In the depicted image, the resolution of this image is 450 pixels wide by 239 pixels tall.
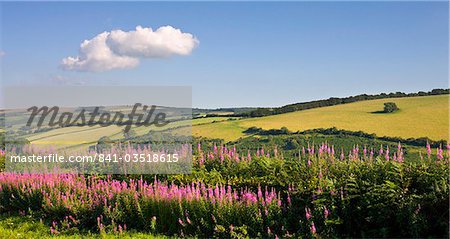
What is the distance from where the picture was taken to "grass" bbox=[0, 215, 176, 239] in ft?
24.1

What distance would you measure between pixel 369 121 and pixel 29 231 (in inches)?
761

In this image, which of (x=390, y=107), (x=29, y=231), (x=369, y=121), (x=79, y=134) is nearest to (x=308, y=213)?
(x=29, y=231)

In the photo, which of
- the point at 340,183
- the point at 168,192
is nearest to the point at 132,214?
the point at 168,192

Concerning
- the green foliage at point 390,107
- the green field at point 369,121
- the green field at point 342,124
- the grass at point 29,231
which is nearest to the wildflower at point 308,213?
the grass at point 29,231

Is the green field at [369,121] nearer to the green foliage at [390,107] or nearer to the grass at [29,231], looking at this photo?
the green foliage at [390,107]

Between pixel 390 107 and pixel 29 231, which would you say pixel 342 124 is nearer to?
pixel 390 107

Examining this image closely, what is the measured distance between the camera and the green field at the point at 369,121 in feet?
64.7

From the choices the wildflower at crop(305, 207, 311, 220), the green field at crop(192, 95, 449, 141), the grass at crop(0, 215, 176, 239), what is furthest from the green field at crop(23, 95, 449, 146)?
the wildflower at crop(305, 207, 311, 220)

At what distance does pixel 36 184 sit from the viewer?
991cm

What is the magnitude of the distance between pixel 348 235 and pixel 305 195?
0.95m

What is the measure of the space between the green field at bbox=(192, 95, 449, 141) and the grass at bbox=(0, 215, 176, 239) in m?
9.26

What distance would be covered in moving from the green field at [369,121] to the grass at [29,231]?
9261 mm

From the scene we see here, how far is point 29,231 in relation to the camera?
8.27 meters

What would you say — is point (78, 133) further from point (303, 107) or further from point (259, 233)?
point (303, 107)
